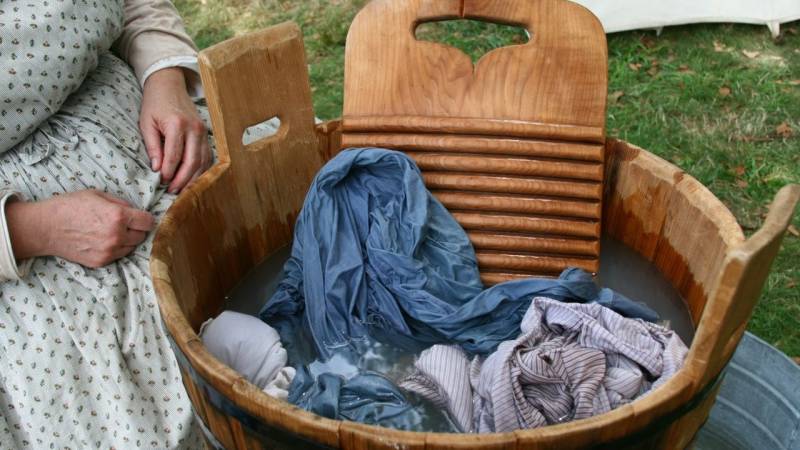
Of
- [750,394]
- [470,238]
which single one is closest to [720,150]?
[750,394]

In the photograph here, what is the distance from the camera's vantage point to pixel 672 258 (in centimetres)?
163

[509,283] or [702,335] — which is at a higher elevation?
[702,335]

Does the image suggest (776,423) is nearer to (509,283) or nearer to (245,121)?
(509,283)

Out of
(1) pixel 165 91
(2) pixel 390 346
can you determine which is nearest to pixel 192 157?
(1) pixel 165 91

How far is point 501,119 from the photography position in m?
1.73

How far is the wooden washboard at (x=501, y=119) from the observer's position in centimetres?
169

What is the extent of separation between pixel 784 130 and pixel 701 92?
15.5 inches

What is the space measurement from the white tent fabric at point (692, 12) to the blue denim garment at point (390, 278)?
7.90 feet

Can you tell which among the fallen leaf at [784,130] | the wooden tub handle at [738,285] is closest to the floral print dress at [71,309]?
the wooden tub handle at [738,285]

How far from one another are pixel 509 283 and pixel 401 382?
308mm

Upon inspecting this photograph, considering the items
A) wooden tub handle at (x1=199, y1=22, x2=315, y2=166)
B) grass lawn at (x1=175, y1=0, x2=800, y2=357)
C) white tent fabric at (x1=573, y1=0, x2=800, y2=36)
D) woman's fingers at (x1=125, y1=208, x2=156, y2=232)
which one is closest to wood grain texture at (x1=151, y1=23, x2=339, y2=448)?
wooden tub handle at (x1=199, y1=22, x2=315, y2=166)

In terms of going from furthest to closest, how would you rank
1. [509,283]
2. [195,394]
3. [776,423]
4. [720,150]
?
1. [720,150]
2. [776,423]
3. [509,283]
4. [195,394]

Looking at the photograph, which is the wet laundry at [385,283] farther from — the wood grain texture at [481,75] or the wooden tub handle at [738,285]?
the wooden tub handle at [738,285]

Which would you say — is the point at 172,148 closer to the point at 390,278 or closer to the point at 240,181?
the point at 240,181
